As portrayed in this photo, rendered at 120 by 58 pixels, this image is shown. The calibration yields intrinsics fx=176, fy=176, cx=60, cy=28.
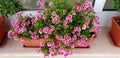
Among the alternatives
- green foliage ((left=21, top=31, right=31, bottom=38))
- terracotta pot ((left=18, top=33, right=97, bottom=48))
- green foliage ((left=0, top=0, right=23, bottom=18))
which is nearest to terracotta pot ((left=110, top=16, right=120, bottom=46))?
terracotta pot ((left=18, top=33, right=97, bottom=48))

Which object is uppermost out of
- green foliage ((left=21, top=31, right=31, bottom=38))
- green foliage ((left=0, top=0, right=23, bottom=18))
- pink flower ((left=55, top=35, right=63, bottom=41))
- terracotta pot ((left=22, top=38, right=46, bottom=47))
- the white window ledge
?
green foliage ((left=0, top=0, right=23, bottom=18))

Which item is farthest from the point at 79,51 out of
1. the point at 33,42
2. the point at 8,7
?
the point at 8,7

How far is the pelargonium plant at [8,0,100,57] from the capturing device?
1139 millimetres

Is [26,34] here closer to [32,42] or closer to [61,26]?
[32,42]

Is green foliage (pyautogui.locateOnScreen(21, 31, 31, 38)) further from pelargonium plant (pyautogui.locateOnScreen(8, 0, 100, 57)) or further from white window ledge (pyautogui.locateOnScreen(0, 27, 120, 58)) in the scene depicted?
white window ledge (pyautogui.locateOnScreen(0, 27, 120, 58))

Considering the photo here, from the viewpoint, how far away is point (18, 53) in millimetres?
1287

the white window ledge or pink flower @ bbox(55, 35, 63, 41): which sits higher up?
pink flower @ bbox(55, 35, 63, 41)

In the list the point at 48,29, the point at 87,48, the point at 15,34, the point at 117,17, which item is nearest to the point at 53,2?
the point at 48,29

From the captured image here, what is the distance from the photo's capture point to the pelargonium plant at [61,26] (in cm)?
114

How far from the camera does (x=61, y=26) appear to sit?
3.76 ft

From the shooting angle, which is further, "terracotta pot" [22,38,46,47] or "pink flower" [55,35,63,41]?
"terracotta pot" [22,38,46,47]

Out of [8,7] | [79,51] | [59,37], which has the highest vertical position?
[8,7]

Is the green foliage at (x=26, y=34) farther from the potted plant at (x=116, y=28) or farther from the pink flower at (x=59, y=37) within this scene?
the potted plant at (x=116, y=28)

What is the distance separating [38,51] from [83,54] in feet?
1.08
